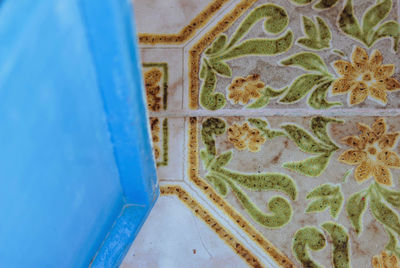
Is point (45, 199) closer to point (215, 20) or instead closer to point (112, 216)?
point (112, 216)

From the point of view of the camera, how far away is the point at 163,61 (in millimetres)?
1486

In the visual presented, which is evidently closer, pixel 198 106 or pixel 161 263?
pixel 161 263

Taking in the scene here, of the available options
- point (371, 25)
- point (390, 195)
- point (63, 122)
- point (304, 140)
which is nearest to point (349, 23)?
point (371, 25)

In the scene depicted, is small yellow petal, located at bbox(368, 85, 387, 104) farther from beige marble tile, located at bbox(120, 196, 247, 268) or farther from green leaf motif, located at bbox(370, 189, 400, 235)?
beige marble tile, located at bbox(120, 196, 247, 268)

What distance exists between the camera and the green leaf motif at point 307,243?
1.14 metres

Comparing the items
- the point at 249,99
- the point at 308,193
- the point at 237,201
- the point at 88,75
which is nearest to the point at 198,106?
the point at 249,99

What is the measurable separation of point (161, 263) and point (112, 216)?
194mm

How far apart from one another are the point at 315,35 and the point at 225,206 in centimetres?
76

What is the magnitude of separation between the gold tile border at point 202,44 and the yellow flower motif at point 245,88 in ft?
0.41

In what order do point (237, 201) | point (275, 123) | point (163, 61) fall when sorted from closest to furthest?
point (237, 201), point (275, 123), point (163, 61)

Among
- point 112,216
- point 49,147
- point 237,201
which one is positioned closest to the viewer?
point 49,147

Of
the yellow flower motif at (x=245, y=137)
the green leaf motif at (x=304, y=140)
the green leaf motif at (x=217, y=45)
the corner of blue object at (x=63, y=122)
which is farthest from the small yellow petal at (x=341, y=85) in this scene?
the corner of blue object at (x=63, y=122)

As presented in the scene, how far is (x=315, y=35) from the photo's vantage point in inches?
60.2

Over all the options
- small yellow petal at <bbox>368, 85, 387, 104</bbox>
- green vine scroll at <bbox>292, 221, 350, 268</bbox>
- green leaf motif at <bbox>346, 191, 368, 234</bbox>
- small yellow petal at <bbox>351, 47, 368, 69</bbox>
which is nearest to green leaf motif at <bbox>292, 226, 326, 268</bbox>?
green vine scroll at <bbox>292, 221, 350, 268</bbox>
